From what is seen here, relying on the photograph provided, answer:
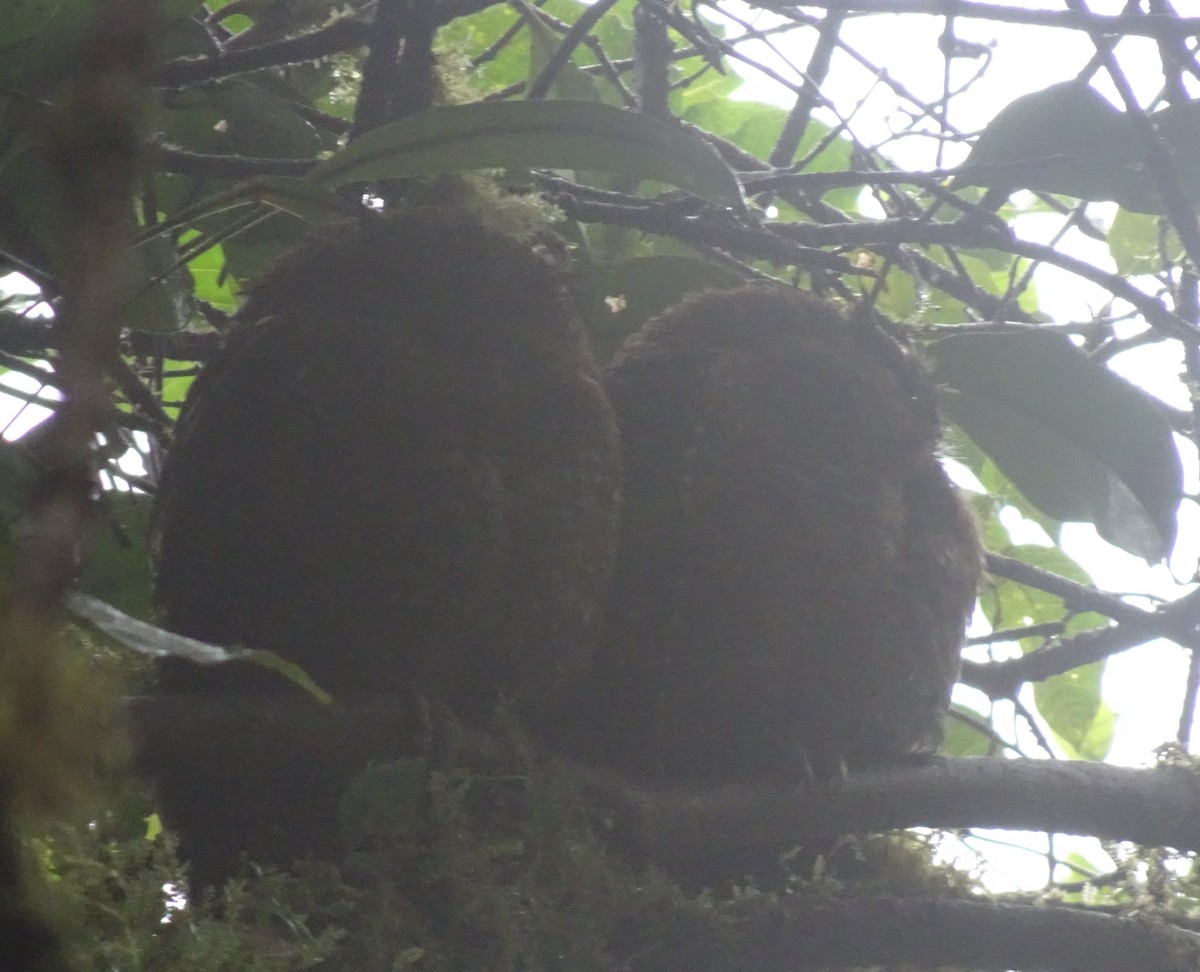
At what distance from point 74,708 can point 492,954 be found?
320 mm

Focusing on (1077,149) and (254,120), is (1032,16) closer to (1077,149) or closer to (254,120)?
(1077,149)

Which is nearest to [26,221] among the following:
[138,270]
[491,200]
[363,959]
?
[138,270]

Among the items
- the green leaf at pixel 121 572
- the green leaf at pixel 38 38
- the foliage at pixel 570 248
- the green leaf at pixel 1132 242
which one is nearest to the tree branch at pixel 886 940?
the foliage at pixel 570 248

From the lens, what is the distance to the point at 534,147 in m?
0.64

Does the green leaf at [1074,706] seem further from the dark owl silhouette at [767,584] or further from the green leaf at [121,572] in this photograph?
the green leaf at [121,572]

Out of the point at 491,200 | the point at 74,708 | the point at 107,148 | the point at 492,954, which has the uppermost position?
the point at 491,200

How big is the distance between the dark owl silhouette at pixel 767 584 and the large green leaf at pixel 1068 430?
0.13m

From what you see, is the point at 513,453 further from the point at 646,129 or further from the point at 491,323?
the point at 646,129

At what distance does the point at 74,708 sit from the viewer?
279 millimetres

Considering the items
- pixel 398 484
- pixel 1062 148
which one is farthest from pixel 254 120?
pixel 1062 148

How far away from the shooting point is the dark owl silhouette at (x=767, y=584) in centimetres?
64

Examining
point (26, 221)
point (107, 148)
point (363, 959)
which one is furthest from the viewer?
point (26, 221)

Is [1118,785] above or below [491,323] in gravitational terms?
below

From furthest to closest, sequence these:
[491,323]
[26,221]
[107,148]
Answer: [26,221] < [491,323] < [107,148]
